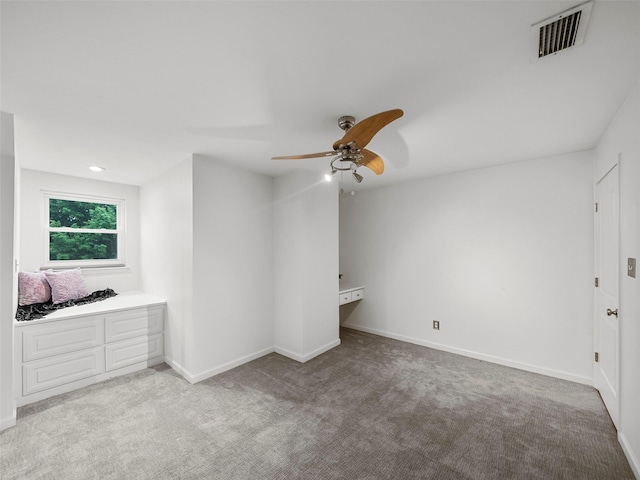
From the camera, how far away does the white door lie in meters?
2.20

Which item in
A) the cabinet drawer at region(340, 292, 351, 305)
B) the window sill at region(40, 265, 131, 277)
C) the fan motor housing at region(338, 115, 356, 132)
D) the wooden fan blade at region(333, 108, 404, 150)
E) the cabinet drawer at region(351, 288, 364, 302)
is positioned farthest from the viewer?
the cabinet drawer at region(351, 288, 364, 302)

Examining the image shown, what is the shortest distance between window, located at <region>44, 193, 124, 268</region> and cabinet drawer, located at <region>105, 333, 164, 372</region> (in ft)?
4.78

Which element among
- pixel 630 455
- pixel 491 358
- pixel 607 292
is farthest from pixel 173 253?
pixel 607 292

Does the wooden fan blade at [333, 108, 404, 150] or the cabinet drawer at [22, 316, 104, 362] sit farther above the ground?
the wooden fan blade at [333, 108, 404, 150]

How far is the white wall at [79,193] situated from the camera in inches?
132

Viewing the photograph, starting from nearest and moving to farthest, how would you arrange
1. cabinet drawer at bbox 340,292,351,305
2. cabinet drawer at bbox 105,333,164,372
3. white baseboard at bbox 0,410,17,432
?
white baseboard at bbox 0,410,17,432 → cabinet drawer at bbox 105,333,164,372 → cabinet drawer at bbox 340,292,351,305

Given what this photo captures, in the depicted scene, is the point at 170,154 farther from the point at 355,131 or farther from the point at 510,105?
the point at 510,105

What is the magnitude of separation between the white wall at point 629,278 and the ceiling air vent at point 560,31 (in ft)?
2.69

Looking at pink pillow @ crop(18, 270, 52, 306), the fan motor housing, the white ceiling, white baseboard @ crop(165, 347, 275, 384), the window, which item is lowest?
white baseboard @ crop(165, 347, 275, 384)

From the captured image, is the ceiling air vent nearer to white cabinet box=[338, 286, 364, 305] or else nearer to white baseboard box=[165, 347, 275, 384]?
white cabinet box=[338, 286, 364, 305]

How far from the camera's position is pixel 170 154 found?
2875 millimetres

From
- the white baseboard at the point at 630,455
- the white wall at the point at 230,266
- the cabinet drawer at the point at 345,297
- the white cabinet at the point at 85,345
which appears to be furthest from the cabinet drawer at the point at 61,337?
the white baseboard at the point at 630,455

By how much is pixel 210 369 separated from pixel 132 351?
96 cm

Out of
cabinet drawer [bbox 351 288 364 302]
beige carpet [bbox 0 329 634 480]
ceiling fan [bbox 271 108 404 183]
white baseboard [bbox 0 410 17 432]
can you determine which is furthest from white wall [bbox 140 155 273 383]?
ceiling fan [bbox 271 108 404 183]
